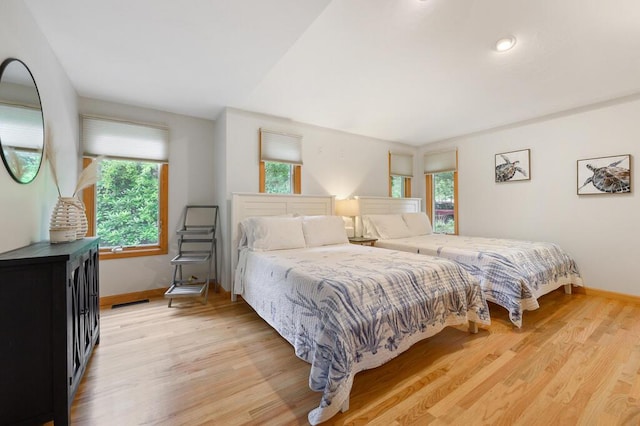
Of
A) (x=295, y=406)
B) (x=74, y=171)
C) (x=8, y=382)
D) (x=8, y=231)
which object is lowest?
(x=295, y=406)

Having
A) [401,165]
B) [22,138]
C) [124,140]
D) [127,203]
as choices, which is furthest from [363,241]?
[22,138]

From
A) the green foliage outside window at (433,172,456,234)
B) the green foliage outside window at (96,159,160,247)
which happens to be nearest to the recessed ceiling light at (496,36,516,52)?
the green foliage outside window at (433,172,456,234)

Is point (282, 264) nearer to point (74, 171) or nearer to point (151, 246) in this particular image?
point (151, 246)

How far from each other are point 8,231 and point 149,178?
6.86 feet

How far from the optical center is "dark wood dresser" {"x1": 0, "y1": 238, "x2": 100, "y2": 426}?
1.19m

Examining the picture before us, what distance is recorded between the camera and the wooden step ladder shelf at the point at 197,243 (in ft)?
10.7

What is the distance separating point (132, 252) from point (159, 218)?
0.49 meters

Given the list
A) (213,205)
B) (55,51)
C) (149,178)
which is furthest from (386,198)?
(55,51)

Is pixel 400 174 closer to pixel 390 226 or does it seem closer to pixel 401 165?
pixel 401 165

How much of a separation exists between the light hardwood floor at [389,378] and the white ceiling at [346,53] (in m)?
2.35

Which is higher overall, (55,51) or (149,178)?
(55,51)

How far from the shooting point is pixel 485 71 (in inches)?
99.3

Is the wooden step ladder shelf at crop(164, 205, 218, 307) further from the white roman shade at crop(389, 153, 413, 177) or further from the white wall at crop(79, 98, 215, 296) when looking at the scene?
the white roman shade at crop(389, 153, 413, 177)

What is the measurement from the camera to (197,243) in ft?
11.8
